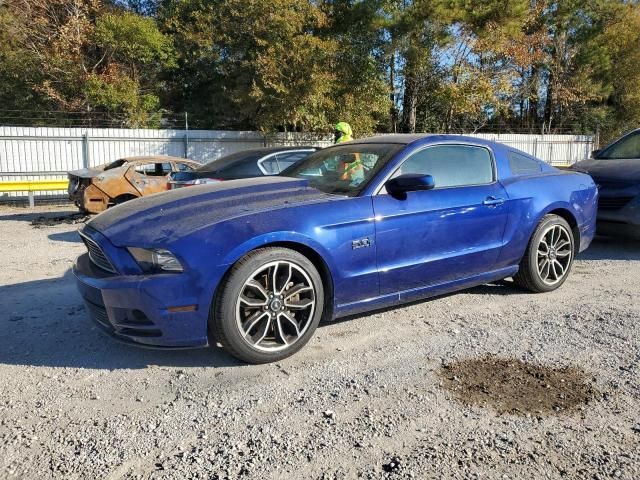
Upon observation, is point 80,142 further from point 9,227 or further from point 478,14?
point 478,14

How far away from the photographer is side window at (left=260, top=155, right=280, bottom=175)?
767 cm

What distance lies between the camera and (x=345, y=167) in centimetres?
456

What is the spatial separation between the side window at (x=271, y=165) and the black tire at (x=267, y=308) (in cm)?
415

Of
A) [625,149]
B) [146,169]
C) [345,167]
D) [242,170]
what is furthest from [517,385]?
[146,169]

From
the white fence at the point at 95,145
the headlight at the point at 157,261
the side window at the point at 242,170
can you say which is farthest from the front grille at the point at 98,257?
the white fence at the point at 95,145

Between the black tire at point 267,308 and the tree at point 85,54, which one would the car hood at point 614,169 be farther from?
the tree at point 85,54

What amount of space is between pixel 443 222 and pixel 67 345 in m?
3.04

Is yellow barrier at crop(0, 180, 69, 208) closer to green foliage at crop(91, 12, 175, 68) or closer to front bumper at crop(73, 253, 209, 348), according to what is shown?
green foliage at crop(91, 12, 175, 68)

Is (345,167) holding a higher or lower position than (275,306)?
higher

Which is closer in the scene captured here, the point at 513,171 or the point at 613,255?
the point at 513,171

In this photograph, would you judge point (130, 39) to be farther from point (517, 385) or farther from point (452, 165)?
point (517, 385)

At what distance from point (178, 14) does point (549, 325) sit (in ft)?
60.4

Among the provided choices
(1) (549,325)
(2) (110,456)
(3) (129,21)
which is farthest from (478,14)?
(2) (110,456)

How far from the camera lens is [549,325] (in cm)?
438
